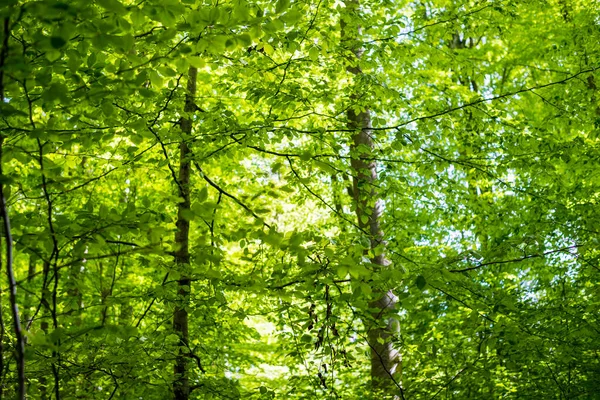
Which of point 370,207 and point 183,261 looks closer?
point 183,261

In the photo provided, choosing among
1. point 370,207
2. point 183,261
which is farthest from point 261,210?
point 370,207

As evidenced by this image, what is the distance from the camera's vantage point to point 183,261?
18.3 feet

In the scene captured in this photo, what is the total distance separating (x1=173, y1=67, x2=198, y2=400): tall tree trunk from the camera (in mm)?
4652

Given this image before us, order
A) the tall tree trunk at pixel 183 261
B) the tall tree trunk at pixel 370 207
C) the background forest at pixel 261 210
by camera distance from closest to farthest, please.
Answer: the background forest at pixel 261 210
the tall tree trunk at pixel 183 261
the tall tree trunk at pixel 370 207

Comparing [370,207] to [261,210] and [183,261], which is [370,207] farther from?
[261,210]

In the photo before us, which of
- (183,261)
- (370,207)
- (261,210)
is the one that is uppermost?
(370,207)

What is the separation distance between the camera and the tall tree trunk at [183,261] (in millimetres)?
4652

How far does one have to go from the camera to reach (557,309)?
5.02 m

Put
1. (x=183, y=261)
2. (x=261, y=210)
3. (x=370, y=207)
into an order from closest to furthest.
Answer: (x=261, y=210) → (x=183, y=261) → (x=370, y=207)

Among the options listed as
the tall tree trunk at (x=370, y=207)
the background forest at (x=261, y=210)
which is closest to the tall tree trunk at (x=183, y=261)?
the background forest at (x=261, y=210)

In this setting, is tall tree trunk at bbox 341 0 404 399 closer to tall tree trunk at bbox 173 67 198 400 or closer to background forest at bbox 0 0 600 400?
background forest at bbox 0 0 600 400

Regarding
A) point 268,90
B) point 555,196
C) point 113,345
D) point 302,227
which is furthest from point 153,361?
point 302,227

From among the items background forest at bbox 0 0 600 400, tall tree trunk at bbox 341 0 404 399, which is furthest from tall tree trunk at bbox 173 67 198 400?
tall tree trunk at bbox 341 0 404 399

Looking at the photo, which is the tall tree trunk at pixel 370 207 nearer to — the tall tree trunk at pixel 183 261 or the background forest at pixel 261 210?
the background forest at pixel 261 210
